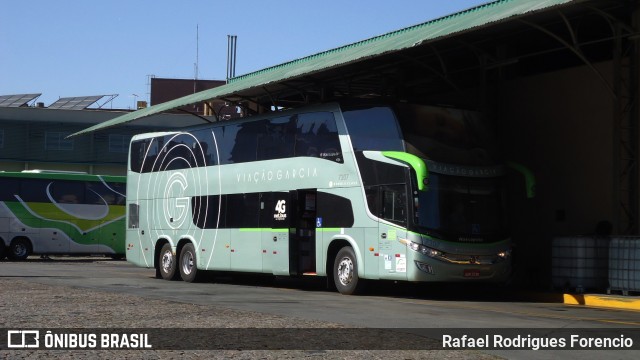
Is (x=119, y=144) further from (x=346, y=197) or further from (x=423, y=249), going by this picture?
(x=423, y=249)

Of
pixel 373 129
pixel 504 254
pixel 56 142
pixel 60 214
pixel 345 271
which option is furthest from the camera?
pixel 56 142

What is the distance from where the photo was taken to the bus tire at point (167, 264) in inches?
1050

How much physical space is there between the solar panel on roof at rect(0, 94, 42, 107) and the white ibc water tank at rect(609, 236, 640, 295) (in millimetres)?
52543

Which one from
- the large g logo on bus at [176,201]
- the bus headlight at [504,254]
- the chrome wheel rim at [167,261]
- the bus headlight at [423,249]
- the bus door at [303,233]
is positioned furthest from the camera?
the chrome wheel rim at [167,261]

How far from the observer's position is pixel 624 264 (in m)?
19.3

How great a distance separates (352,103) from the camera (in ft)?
67.6

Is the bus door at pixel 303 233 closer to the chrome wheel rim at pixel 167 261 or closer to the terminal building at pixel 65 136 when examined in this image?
the chrome wheel rim at pixel 167 261

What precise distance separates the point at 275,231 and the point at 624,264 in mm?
7969

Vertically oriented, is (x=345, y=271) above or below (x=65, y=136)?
below

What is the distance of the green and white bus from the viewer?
39938mm

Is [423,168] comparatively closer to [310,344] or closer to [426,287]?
[426,287]

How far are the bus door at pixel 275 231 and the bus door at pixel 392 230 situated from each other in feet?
11.5

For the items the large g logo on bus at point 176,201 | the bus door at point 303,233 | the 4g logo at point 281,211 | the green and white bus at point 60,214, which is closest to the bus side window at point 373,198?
the bus door at point 303,233

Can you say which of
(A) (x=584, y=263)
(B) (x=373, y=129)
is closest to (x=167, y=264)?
(B) (x=373, y=129)
